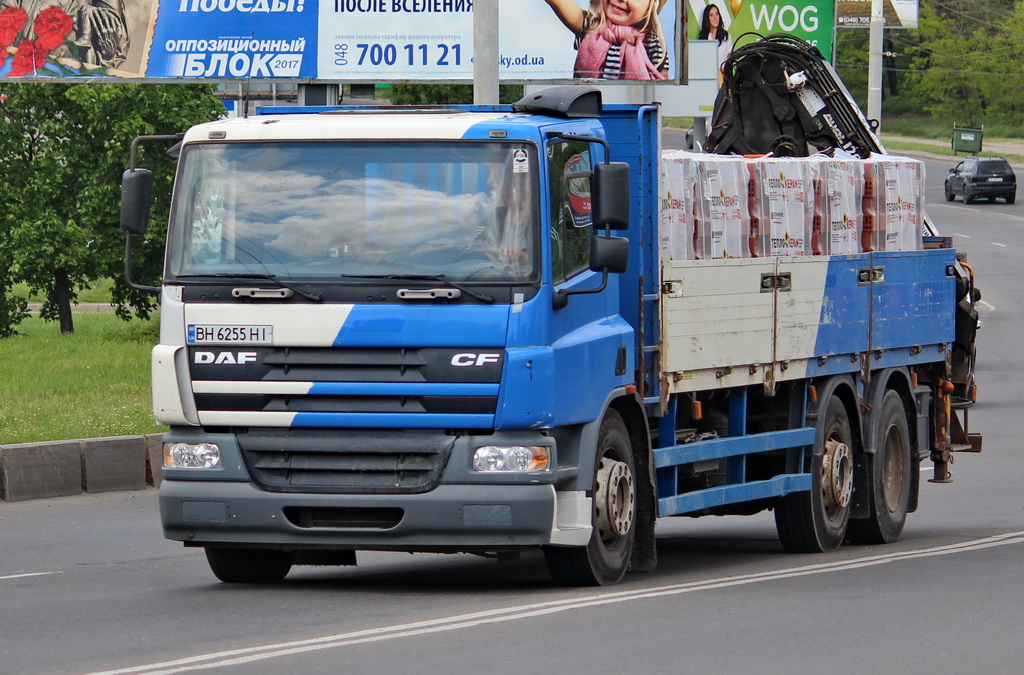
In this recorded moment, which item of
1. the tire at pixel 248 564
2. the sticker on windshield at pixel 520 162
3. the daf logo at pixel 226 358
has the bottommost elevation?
the tire at pixel 248 564

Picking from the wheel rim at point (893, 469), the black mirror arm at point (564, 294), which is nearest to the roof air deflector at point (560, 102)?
the black mirror arm at point (564, 294)

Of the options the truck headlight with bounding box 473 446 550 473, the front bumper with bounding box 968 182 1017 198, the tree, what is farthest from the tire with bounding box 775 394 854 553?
the front bumper with bounding box 968 182 1017 198

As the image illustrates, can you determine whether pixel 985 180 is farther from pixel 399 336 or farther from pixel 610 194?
pixel 399 336

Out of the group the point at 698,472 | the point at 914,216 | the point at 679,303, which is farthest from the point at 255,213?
the point at 914,216

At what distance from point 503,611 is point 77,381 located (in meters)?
14.4

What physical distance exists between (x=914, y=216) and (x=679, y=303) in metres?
4.05

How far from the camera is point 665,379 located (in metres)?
10.7

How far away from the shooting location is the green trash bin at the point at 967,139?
266ft

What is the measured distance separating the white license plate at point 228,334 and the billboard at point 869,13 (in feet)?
120

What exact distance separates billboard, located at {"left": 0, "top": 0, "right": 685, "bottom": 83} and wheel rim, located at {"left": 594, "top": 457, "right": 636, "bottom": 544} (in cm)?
1446

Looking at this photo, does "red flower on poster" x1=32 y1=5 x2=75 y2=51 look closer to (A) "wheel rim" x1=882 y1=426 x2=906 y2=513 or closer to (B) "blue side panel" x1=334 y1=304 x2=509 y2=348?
(A) "wheel rim" x1=882 y1=426 x2=906 y2=513

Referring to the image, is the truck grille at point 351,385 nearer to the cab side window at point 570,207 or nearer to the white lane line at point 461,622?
the cab side window at point 570,207

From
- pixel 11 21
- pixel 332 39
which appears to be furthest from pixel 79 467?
pixel 11 21

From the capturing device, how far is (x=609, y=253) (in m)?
9.42
